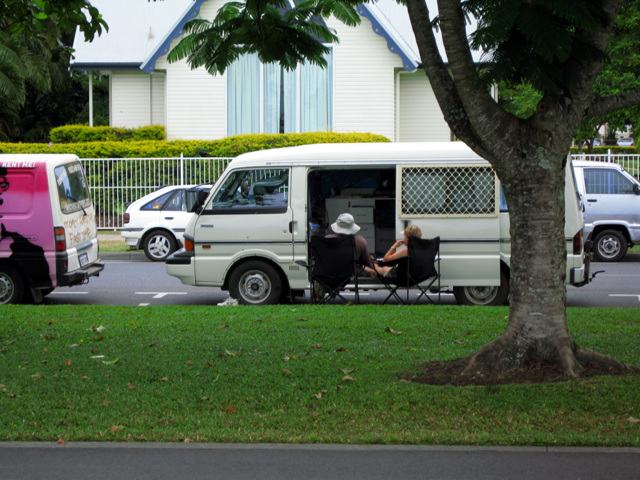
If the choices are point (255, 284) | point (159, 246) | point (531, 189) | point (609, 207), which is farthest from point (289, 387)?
point (609, 207)

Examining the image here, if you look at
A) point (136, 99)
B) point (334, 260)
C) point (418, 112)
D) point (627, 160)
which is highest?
point (136, 99)

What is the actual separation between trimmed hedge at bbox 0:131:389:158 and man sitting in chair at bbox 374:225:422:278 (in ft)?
43.7

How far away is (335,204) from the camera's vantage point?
13.4 meters

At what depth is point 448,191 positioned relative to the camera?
11570 mm

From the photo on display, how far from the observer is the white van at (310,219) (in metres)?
11.4

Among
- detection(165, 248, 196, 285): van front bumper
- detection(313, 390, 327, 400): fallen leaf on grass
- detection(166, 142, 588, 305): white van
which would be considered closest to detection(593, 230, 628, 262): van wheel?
detection(166, 142, 588, 305): white van

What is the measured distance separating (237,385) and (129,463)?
1.64m

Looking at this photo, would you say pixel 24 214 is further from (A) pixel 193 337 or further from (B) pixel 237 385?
(B) pixel 237 385

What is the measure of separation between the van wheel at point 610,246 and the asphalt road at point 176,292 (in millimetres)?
1062

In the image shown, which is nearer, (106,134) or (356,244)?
(356,244)

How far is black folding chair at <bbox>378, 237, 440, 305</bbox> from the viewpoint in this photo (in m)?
11.0

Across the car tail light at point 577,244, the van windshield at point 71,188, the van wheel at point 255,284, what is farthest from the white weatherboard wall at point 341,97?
the car tail light at point 577,244

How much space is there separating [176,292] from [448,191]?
5023 millimetres

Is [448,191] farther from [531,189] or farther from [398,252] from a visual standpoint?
[531,189]
